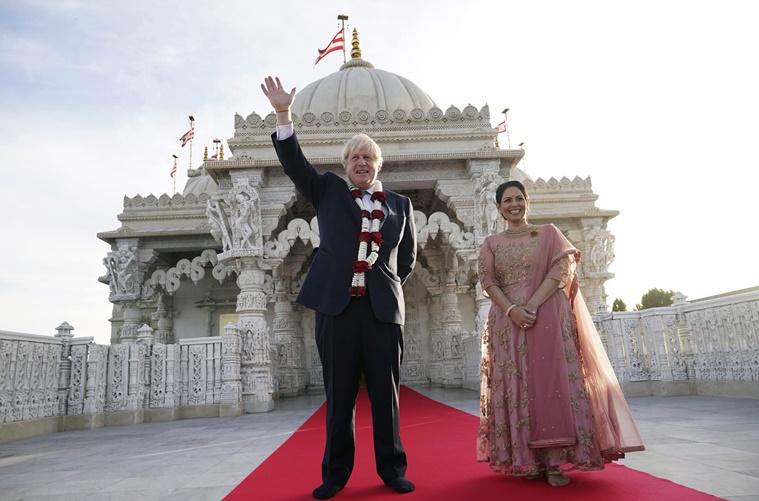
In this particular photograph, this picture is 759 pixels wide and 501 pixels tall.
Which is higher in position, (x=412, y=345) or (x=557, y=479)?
(x=412, y=345)

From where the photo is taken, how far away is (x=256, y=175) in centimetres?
847

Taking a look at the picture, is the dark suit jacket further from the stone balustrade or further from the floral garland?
the stone balustrade

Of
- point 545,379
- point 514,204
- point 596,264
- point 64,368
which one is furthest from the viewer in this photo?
point 596,264

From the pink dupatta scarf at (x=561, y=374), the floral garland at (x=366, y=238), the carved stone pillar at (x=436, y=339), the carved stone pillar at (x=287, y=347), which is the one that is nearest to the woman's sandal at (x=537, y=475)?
the pink dupatta scarf at (x=561, y=374)

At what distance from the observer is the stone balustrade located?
593 centimetres

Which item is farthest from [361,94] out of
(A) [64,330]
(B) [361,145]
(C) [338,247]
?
(C) [338,247]

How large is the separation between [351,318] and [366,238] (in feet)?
1.29

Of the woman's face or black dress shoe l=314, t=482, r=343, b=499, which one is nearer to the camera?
black dress shoe l=314, t=482, r=343, b=499

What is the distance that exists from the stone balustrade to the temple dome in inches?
248

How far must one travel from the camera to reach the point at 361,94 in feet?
38.4

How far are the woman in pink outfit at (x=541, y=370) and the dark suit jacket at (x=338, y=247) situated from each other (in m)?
0.60

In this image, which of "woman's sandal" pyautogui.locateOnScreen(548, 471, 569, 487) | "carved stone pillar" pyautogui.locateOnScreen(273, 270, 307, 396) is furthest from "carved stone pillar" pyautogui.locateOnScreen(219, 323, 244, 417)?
"woman's sandal" pyautogui.locateOnScreen(548, 471, 569, 487)

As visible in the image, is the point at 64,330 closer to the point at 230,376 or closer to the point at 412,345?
the point at 230,376

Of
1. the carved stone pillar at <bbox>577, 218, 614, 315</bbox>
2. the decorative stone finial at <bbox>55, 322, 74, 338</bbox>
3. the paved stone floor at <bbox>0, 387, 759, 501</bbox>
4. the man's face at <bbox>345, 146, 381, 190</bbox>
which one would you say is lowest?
the paved stone floor at <bbox>0, 387, 759, 501</bbox>
